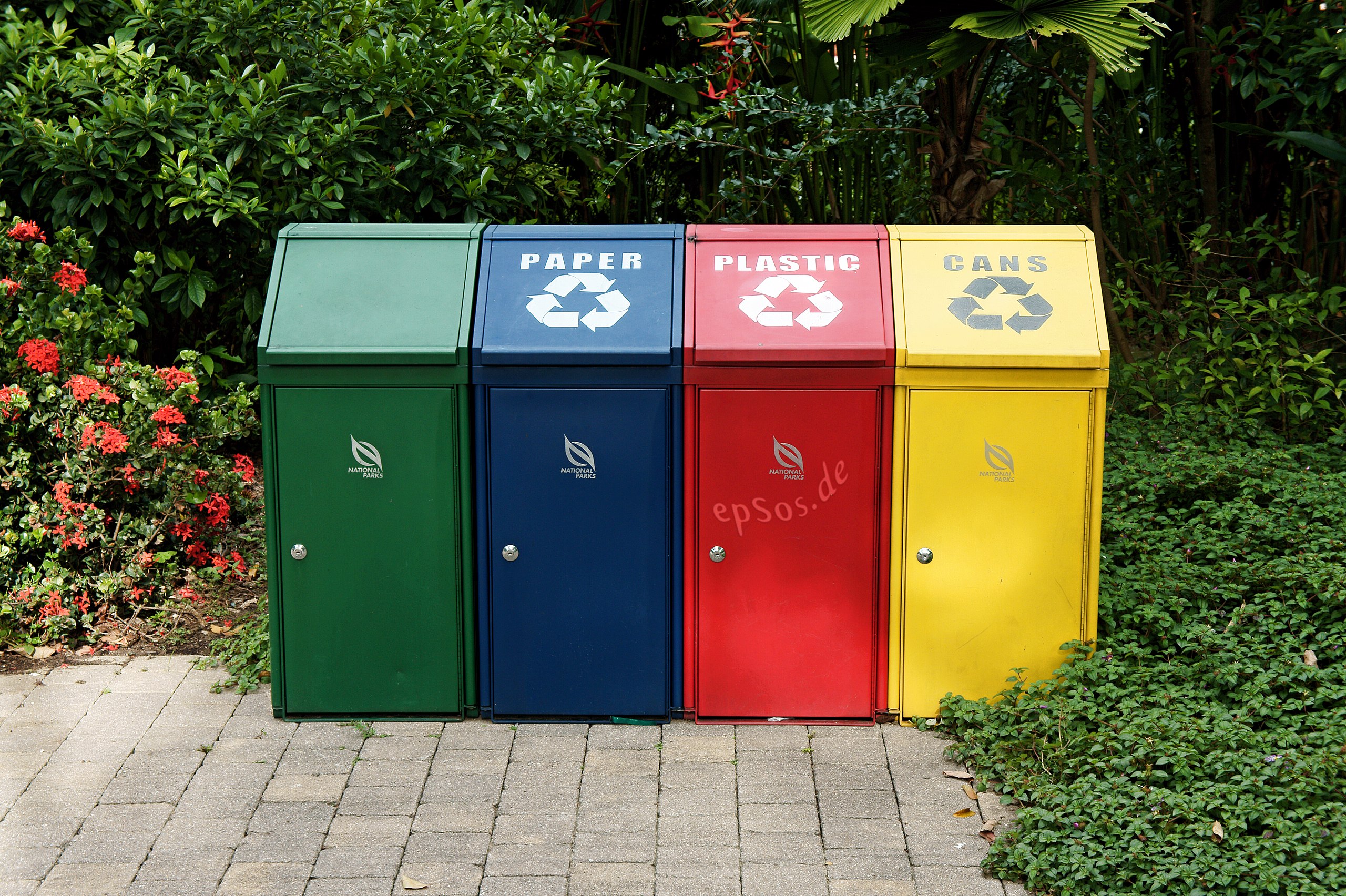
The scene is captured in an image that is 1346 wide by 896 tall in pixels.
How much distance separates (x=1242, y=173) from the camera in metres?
7.24

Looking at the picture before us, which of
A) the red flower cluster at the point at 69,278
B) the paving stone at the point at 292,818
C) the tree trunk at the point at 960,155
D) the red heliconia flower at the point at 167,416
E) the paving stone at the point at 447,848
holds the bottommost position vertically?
the paving stone at the point at 447,848

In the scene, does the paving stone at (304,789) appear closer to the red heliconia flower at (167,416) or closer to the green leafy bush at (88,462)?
the green leafy bush at (88,462)

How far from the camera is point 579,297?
4.05m

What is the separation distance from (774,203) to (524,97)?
2297 millimetres

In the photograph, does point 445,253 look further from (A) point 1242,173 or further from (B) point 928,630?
(A) point 1242,173

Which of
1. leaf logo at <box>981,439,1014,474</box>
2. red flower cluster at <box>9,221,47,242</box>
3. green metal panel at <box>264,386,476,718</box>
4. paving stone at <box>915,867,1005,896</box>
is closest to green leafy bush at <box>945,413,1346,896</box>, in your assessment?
paving stone at <box>915,867,1005,896</box>

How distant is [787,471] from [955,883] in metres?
1.44

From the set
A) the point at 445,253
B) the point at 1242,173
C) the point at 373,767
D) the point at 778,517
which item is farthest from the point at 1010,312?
the point at 1242,173

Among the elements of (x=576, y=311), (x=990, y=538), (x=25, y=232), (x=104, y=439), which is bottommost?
(x=990, y=538)

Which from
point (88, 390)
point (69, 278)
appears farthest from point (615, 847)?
point (69, 278)

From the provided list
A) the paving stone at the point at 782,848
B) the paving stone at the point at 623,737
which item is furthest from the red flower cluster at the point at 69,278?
the paving stone at the point at 782,848

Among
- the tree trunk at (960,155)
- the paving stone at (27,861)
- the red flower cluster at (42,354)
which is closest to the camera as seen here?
the paving stone at (27,861)

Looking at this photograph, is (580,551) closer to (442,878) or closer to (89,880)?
(442,878)

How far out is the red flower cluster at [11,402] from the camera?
16.1ft
